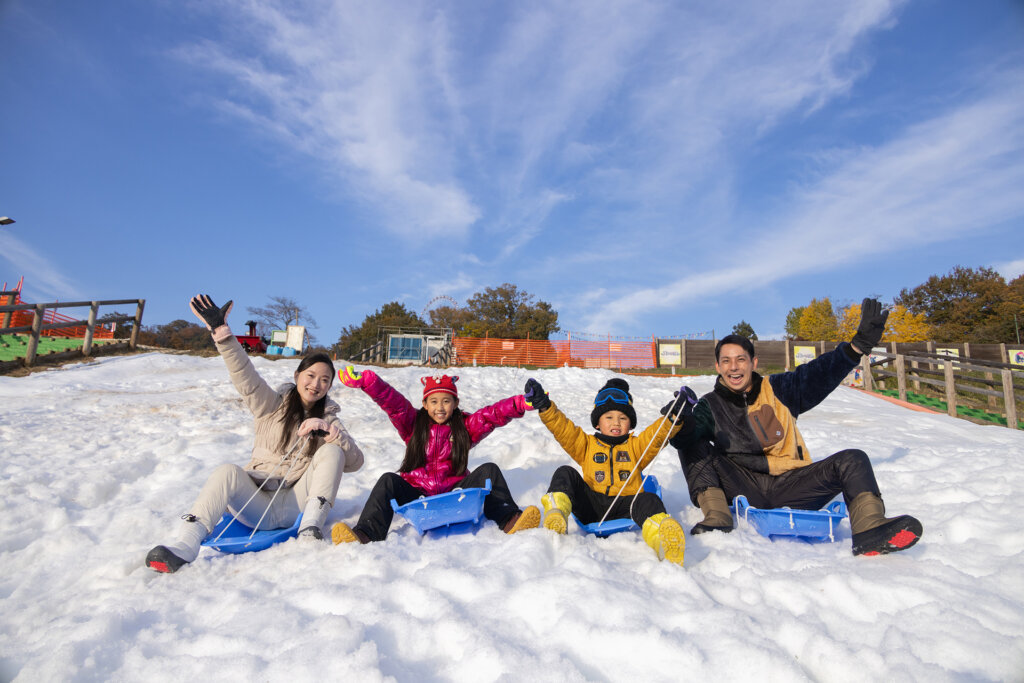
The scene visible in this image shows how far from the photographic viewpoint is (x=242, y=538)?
9.06 feet

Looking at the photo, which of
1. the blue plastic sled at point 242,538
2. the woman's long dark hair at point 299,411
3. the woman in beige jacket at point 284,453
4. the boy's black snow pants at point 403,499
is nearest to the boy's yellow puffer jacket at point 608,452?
the boy's black snow pants at point 403,499

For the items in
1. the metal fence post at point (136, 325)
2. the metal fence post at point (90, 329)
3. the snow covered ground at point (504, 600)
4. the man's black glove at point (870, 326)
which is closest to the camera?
the snow covered ground at point (504, 600)

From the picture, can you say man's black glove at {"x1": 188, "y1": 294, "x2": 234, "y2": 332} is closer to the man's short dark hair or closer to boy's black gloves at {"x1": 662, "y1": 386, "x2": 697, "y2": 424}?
boy's black gloves at {"x1": 662, "y1": 386, "x2": 697, "y2": 424}

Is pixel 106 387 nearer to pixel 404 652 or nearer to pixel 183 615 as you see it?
pixel 183 615

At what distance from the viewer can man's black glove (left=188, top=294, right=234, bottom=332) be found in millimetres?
3111

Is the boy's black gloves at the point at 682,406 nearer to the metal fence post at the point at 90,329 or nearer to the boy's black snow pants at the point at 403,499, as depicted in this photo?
the boy's black snow pants at the point at 403,499

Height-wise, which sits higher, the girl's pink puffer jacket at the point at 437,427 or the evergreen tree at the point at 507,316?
the evergreen tree at the point at 507,316

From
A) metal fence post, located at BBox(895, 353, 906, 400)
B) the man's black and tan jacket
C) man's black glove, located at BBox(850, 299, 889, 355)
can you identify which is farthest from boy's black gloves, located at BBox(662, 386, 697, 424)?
metal fence post, located at BBox(895, 353, 906, 400)

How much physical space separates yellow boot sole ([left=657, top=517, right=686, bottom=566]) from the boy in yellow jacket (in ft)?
1.29

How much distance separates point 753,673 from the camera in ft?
5.31

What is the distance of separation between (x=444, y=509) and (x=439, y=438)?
65 cm

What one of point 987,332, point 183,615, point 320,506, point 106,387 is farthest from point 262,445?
point 987,332

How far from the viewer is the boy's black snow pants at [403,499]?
2904 mm

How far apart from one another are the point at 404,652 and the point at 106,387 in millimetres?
9507
